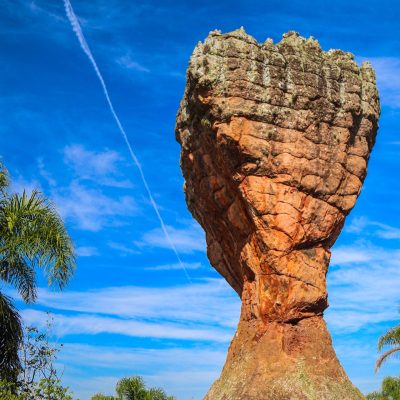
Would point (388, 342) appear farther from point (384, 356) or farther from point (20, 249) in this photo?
point (20, 249)

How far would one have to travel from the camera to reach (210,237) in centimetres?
2219

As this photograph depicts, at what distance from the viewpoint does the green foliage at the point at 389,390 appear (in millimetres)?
33656

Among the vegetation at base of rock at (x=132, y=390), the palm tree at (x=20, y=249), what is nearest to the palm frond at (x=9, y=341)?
the palm tree at (x=20, y=249)

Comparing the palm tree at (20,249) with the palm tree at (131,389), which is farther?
the palm tree at (131,389)

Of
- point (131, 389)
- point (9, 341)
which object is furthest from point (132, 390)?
point (9, 341)

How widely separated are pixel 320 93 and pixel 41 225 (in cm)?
930

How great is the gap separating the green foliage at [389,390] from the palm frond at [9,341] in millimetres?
22987

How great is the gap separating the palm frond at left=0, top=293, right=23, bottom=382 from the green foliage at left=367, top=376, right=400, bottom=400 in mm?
22987

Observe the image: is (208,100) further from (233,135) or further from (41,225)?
(41,225)

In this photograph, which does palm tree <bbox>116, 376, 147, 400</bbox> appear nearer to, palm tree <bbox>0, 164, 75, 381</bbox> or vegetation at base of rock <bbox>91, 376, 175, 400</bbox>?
vegetation at base of rock <bbox>91, 376, 175, 400</bbox>

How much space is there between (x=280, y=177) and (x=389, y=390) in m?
21.9

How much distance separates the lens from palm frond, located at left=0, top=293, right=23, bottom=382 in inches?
706

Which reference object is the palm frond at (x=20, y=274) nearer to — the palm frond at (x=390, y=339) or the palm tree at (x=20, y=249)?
the palm tree at (x=20, y=249)

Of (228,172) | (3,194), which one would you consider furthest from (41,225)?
(228,172)
